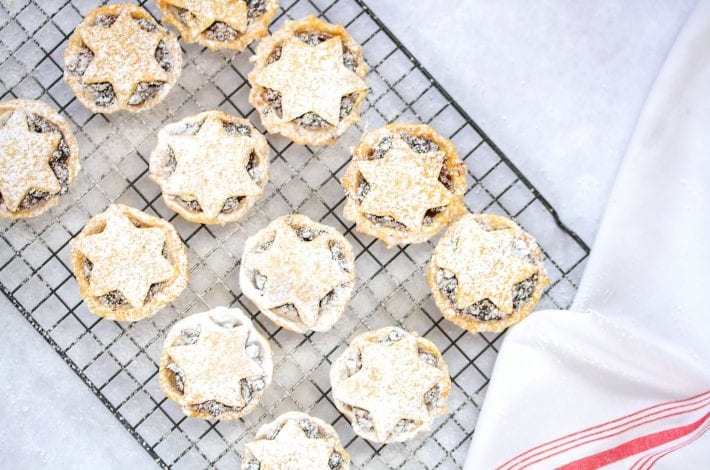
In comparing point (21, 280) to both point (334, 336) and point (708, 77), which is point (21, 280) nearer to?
point (334, 336)

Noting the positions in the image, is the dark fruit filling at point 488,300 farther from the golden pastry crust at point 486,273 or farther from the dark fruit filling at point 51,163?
the dark fruit filling at point 51,163

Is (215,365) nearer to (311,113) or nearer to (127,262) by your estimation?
(127,262)

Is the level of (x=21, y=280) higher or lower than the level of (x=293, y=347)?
lower

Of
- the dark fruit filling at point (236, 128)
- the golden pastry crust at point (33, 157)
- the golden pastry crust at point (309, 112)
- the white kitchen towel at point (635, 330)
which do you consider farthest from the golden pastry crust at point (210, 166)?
the white kitchen towel at point (635, 330)

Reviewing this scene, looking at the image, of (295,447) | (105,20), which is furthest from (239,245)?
(105,20)

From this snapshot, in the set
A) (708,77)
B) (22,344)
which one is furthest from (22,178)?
(708,77)

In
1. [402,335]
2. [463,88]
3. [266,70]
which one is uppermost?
[463,88]

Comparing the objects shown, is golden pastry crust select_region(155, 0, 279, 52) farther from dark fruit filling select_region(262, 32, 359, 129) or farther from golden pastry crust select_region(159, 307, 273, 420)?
golden pastry crust select_region(159, 307, 273, 420)
